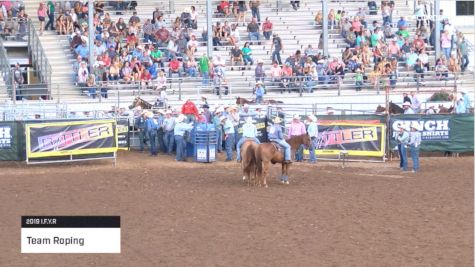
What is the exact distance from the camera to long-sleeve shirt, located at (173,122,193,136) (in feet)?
104

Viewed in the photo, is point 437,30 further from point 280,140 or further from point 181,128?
point 280,140

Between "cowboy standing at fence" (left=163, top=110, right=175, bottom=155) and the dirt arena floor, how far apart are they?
131cm

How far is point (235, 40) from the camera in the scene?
42.8 metres

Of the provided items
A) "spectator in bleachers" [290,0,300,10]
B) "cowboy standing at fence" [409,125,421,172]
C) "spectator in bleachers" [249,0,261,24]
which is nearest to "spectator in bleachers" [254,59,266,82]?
"spectator in bleachers" [249,0,261,24]

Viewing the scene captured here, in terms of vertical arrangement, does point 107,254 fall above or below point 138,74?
below

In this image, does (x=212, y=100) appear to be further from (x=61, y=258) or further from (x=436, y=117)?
(x=61, y=258)

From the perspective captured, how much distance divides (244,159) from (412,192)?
393 cm

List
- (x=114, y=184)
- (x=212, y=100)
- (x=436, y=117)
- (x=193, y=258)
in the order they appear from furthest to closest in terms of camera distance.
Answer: (x=212, y=100) → (x=436, y=117) → (x=114, y=184) → (x=193, y=258)

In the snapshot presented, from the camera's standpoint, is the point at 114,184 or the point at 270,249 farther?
the point at 114,184

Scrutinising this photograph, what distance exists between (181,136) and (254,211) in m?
9.45

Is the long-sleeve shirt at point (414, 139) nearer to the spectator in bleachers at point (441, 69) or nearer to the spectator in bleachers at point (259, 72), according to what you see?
the spectator in bleachers at point (259, 72)

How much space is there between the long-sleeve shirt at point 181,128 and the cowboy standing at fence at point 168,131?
73 cm

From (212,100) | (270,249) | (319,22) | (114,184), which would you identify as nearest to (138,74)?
(212,100)

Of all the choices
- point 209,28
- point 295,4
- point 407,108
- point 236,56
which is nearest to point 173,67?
point 209,28
